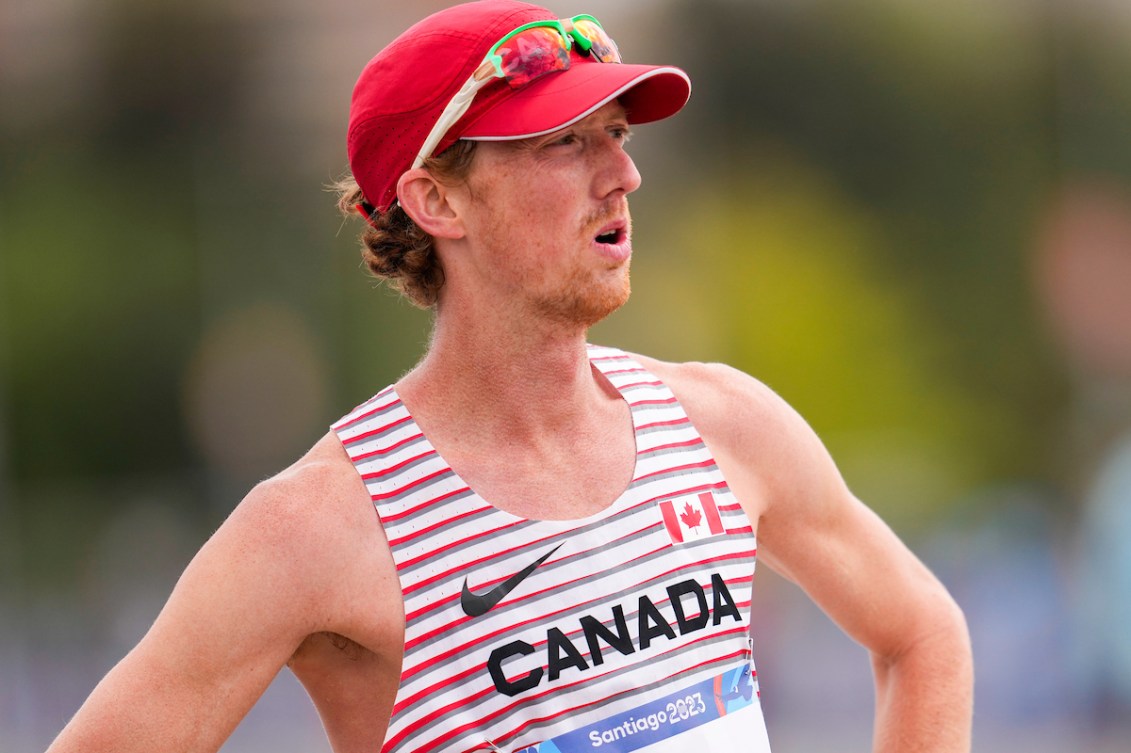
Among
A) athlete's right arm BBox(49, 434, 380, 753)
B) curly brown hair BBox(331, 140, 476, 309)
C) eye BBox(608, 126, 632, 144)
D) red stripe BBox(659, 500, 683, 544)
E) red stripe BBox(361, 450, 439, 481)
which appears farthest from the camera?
curly brown hair BBox(331, 140, 476, 309)

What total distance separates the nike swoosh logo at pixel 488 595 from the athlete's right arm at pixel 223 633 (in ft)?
0.65

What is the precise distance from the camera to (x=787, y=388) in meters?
12.3

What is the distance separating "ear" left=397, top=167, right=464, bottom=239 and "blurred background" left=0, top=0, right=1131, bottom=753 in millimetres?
8964

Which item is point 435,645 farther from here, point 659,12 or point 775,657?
point 659,12

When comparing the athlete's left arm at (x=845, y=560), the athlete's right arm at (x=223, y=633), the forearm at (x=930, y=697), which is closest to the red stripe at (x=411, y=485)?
the athlete's right arm at (x=223, y=633)

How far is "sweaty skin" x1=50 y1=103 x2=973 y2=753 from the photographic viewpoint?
2.21 meters

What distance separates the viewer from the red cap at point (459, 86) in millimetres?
2475

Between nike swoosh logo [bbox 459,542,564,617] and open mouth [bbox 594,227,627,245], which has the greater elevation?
open mouth [bbox 594,227,627,245]

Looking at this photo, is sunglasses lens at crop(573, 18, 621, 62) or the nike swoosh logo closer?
the nike swoosh logo

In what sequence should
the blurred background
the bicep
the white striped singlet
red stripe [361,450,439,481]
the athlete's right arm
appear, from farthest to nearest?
the blurred background, the bicep, red stripe [361,450,439,481], the white striped singlet, the athlete's right arm

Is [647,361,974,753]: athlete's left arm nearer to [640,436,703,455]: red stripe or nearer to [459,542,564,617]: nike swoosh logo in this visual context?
[640,436,703,455]: red stripe

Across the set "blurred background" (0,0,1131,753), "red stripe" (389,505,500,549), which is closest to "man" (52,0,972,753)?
"red stripe" (389,505,500,549)

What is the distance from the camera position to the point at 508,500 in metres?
2.47

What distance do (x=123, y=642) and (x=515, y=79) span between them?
8.36m
